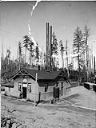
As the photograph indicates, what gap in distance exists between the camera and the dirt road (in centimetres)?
186

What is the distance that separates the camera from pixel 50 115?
215cm

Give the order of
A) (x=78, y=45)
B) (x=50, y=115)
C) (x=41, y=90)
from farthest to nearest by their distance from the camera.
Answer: (x=41, y=90) < (x=50, y=115) < (x=78, y=45)

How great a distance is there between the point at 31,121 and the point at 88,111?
122cm

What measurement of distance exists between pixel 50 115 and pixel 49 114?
0.14 ft

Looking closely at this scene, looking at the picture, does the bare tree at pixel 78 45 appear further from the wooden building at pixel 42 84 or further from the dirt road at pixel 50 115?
the dirt road at pixel 50 115

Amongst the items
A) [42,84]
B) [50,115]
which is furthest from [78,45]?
[50,115]

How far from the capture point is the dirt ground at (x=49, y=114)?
1868 mm

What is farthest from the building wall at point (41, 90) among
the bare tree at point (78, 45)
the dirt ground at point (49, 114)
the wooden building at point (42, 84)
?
the bare tree at point (78, 45)

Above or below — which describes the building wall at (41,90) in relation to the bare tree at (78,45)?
below

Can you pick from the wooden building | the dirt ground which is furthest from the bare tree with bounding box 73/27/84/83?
the dirt ground

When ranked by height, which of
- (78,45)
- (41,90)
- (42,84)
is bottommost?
(41,90)

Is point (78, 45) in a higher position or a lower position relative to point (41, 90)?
higher

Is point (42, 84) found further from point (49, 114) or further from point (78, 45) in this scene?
point (78, 45)

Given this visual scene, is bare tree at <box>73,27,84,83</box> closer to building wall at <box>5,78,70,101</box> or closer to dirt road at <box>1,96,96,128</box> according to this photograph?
building wall at <box>5,78,70,101</box>
